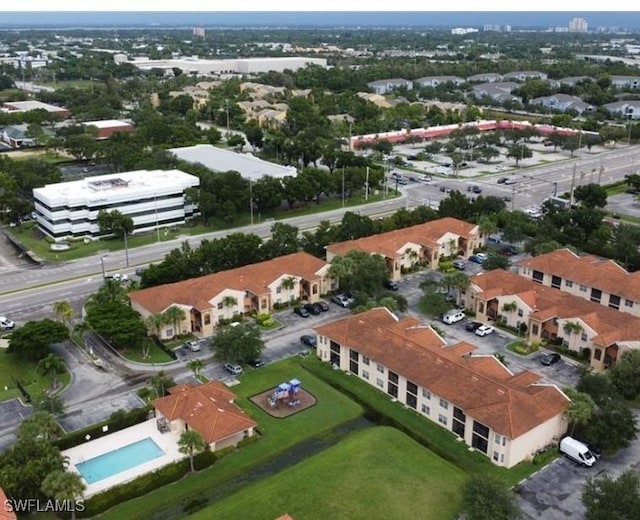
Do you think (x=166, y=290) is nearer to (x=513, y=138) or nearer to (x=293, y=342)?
(x=293, y=342)

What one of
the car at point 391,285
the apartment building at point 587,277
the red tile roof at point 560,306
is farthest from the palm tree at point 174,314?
the apartment building at point 587,277

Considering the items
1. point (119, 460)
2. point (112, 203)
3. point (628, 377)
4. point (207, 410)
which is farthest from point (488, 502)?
point (112, 203)

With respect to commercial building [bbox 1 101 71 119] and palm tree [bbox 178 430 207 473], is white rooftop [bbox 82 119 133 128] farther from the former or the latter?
palm tree [bbox 178 430 207 473]

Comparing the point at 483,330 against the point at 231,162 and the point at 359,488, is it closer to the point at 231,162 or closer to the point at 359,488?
the point at 359,488

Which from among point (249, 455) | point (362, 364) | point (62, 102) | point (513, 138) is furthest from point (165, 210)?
point (62, 102)

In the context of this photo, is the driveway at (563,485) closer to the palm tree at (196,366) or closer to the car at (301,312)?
the palm tree at (196,366)

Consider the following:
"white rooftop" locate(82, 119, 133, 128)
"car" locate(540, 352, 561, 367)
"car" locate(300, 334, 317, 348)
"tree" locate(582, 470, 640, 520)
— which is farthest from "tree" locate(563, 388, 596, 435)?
"white rooftop" locate(82, 119, 133, 128)
